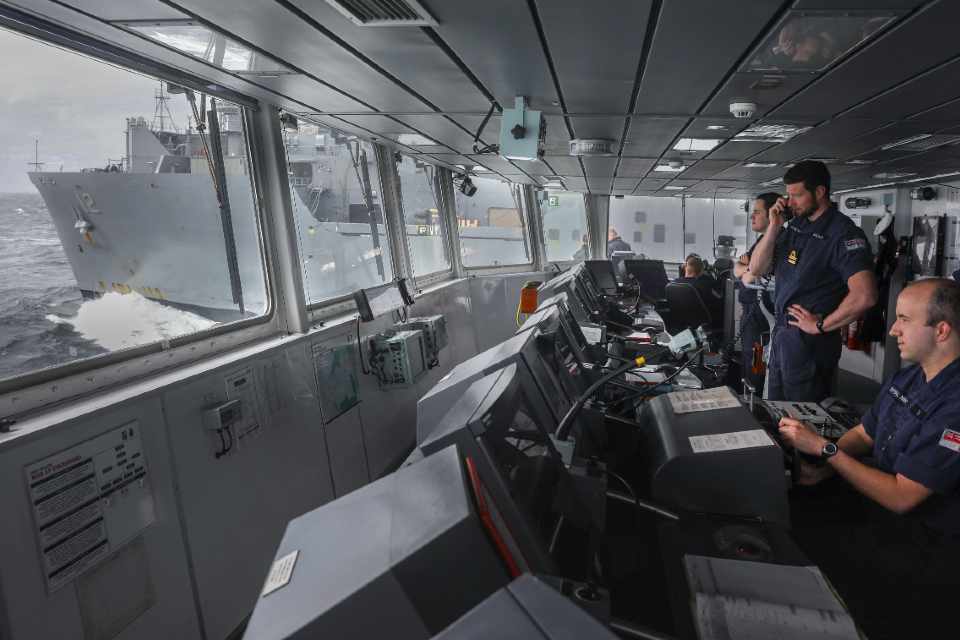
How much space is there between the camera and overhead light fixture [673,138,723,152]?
3862 mm

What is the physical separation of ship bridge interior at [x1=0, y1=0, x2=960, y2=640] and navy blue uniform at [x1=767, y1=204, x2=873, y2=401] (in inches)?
21.6

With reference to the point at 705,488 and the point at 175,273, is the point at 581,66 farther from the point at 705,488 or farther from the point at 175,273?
the point at 175,273

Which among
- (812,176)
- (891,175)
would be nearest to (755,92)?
(812,176)

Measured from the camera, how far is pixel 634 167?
17.7 feet

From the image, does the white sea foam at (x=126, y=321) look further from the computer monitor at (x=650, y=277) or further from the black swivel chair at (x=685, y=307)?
the computer monitor at (x=650, y=277)

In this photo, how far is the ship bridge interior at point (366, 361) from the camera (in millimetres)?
772

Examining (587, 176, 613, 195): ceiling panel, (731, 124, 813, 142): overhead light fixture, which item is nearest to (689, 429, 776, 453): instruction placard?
(731, 124, 813, 142): overhead light fixture

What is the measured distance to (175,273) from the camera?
7.45ft

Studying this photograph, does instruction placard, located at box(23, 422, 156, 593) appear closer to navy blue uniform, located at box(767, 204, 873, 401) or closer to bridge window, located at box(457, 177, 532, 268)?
navy blue uniform, located at box(767, 204, 873, 401)

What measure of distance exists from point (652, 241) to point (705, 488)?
9472 millimetres

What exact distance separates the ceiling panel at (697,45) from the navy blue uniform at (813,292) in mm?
885

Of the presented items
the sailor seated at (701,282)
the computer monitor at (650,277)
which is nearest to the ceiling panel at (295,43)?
the sailor seated at (701,282)

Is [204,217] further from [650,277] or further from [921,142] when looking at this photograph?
[650,277]

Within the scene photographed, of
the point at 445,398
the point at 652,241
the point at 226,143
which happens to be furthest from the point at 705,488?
the point at 652,241
